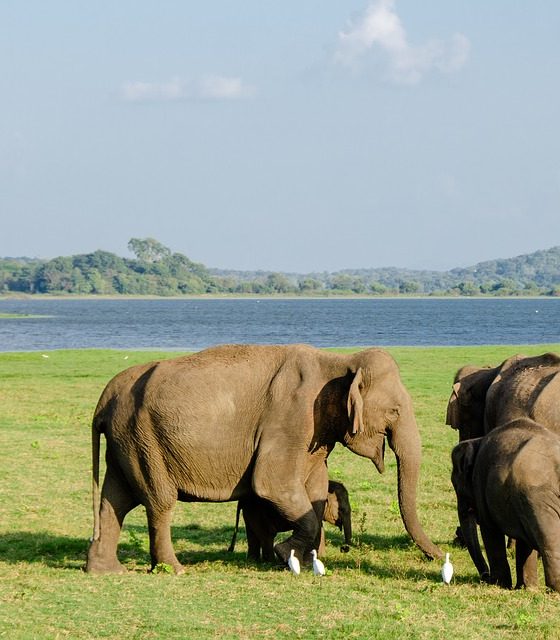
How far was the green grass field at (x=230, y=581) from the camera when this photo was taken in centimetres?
907

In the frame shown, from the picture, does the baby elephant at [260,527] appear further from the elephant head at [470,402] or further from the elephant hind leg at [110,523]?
the elephant head at [470,402]

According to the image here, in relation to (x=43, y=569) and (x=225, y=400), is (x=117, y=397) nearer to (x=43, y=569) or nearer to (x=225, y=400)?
(x=225, y=400)

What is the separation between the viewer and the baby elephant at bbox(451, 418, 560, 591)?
32.2 ft

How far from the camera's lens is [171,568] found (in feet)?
36.8

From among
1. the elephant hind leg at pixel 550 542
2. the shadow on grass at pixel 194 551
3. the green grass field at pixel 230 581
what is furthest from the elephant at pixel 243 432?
the elephant hind leg at pixel 550 542

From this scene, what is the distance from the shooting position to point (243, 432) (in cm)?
1148

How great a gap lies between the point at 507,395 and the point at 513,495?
2.38 metres

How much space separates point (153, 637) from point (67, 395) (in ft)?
69.6

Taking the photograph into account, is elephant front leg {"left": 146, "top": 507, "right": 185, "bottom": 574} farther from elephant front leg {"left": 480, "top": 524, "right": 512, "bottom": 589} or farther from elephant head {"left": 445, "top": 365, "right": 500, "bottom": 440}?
elephant head {"left": 445, "top": 365, "right": 500, "bottom": 440}

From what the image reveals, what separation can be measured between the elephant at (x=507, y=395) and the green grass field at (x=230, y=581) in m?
1.44

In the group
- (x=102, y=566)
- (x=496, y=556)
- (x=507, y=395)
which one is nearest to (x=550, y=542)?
(x=496, y=556)

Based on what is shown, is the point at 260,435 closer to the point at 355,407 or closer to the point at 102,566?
the point at 355,407

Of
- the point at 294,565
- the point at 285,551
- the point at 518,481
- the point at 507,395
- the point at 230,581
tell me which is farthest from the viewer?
the point at 507,395

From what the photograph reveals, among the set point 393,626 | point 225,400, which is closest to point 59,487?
point 225,400
